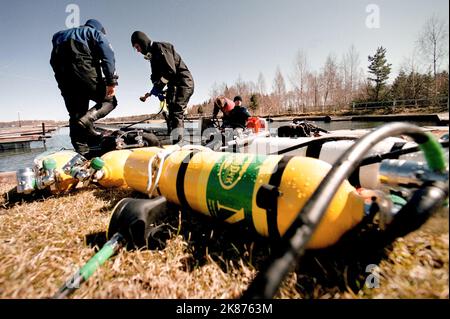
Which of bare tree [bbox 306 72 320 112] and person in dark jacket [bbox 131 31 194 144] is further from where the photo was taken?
bare tree [bbox 306 72 320 112]

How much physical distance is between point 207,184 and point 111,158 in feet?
5.85

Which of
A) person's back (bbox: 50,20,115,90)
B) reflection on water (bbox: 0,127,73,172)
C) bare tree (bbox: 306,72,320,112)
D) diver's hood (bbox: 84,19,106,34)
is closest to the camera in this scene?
person's back (bbox: 50,20,115,90)

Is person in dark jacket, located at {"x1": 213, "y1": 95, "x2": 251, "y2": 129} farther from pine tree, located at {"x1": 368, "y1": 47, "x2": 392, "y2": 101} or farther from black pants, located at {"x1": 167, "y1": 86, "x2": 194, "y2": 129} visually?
pine tree, located at {"x1": 368, "y1": 47, "x2": 392, "y2": 101}

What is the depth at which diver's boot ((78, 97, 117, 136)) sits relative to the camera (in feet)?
12.1

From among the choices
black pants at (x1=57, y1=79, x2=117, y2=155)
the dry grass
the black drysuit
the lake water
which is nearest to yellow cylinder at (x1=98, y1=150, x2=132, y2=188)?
the dry grass

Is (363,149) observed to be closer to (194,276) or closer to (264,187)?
(264,187)

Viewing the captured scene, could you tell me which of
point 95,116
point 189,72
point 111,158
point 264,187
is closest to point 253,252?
point 264,187

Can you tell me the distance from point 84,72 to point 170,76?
4.84 feet

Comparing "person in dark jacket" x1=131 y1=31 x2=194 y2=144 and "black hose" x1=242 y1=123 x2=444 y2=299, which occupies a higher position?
"person in dark jacket" x1=131 y1=31 x2=194 y2=144

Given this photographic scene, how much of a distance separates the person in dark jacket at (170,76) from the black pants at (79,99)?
1.12 m

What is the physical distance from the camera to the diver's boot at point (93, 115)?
368 cm

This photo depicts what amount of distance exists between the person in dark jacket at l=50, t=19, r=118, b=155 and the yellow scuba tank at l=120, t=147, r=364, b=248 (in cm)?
267

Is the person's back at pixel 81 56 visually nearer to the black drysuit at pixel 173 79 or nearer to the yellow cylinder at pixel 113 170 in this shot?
the black drysuit at pixel 173 79

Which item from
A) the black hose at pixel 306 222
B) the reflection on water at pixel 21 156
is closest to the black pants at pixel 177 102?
the reflection on water at pixel 21 156
